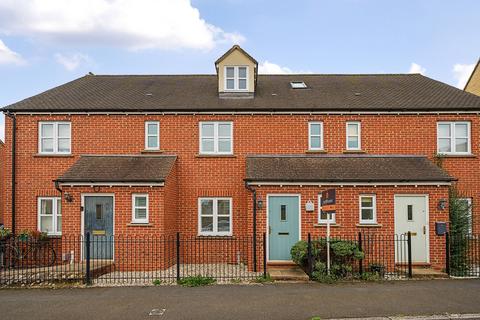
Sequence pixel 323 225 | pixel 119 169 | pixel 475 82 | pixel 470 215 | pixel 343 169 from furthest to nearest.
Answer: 1. pixel 475 82
2. pixel 470 215
3. pixel 119 169
4. pixel 343 169
5. pixel 323 225

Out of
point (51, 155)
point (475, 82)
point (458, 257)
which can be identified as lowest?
point (458, 257)

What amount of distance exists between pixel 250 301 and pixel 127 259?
5834mm

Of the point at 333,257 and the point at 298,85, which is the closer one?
the point at 333,257

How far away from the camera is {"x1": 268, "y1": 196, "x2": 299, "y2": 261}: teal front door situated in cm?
1458

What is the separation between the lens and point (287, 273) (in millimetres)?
13016

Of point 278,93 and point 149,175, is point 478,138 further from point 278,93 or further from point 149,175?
point 149,175

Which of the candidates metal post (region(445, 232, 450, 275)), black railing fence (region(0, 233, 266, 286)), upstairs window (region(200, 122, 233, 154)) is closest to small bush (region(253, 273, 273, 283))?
black railing fence (region(0, 233, 266, 286))

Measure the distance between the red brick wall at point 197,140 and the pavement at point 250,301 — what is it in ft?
19.3

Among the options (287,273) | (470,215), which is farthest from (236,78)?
(470,215)

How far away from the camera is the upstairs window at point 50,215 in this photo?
53.9 feet

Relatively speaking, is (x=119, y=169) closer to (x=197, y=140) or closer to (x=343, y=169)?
(x=197, y=140)

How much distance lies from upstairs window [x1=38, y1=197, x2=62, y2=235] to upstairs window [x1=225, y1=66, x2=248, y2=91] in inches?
321

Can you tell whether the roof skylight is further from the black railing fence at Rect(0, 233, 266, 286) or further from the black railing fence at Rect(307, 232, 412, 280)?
the black railing fence at Rect(307, 232, 412, 280)

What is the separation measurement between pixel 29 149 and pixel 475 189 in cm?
1719
